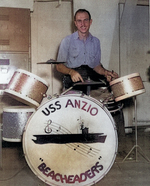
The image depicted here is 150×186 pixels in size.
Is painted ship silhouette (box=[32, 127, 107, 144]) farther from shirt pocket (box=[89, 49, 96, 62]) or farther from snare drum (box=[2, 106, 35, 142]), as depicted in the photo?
shirt pocket (box=[89, 49, 96, 62])

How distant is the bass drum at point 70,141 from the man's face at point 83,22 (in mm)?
1145

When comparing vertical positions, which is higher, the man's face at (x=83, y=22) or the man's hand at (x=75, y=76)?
the man's face at (x=83, y=22)

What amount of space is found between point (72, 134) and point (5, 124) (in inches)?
28.8

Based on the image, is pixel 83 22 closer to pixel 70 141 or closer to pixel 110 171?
pixel 70 141

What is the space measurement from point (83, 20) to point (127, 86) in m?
1.06

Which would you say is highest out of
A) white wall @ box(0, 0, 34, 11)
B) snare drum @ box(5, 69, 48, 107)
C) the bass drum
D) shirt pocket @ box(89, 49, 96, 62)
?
white wall @ box(0, 0, 34, 11)

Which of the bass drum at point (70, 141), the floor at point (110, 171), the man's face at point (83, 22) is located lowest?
the floor at point (110, 171)

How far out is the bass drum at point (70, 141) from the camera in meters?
2.03

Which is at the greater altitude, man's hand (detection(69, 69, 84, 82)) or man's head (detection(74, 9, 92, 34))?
man's head (detection(74, 9, 92, 34))

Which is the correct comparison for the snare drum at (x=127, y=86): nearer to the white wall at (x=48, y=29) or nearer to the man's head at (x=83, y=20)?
the man's head at (x=83, y=20)

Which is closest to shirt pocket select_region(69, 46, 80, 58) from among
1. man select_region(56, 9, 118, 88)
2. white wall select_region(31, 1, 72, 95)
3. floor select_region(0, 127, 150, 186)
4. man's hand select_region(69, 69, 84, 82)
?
man select_region(56, 9, 118, 88)

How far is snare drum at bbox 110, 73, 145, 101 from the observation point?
2.22 m

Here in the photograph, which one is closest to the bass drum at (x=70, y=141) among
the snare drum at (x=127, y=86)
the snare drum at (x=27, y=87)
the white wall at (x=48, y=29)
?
the snare drum at (x=27, y=87)

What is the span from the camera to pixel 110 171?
266 cm
